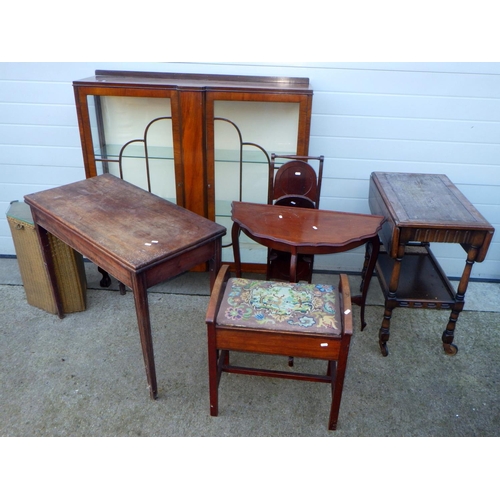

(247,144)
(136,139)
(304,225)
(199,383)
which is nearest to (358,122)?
(247,144)

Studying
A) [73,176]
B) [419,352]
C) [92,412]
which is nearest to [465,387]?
[419,352]

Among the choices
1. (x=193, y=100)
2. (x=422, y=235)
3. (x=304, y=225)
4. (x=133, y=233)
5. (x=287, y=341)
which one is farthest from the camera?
(x=193, y=100)

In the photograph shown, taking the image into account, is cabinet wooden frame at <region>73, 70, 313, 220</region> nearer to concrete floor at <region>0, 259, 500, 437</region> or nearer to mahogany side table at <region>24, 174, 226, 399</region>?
mahogany side table at <region>24, 174, 226, 399</region>

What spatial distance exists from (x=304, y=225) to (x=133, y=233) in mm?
929

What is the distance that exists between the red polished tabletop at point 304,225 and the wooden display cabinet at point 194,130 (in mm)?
474

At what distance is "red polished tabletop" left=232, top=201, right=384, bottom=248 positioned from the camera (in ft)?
7.64

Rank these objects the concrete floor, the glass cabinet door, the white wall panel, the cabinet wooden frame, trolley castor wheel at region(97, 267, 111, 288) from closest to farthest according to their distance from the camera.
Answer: the concrete floor
the cabinet wooden frame
the glass cabinet door
the white wall panel
trolley castor wheel at region(97, 267, 111, 288)

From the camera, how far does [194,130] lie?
9.20ft

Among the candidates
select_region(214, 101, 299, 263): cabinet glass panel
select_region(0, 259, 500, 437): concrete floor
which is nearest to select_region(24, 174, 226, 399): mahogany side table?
select_region(0, 259, 500, 437): concrete floor

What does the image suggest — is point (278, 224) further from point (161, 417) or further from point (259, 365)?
point (161, 417)

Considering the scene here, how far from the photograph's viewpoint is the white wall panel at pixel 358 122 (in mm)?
2975

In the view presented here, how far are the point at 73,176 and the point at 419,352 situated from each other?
280cm

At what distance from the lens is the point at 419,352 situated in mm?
2764

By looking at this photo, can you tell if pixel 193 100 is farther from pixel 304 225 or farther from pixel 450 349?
pixel 450 349
